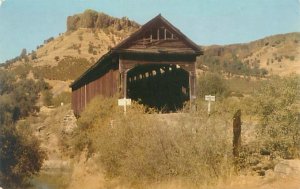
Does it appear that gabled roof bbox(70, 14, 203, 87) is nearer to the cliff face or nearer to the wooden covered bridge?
the wooden covered bridge

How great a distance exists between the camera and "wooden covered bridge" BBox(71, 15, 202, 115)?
32.9 metres

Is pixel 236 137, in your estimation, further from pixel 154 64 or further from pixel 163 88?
pixel 163 88

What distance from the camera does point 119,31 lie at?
4906 inches

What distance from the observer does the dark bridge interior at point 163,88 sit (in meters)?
38.2

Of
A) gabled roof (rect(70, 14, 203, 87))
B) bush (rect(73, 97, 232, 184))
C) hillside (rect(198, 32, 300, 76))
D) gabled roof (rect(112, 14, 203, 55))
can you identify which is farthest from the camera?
hillside (rect(198, 32, 300, 76))

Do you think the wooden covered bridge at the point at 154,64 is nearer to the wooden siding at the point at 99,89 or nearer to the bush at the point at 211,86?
the wooden siding at the point at 99,89

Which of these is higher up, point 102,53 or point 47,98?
point 102,53

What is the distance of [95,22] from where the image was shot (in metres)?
124

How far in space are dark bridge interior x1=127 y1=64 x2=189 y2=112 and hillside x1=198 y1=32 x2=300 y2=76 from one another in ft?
143

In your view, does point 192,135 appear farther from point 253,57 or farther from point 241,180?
point 253,57

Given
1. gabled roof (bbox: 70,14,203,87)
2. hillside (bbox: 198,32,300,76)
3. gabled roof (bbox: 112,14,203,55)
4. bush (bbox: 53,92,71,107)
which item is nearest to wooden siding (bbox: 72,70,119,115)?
gabled roof (bbox: 70,14,203,87)

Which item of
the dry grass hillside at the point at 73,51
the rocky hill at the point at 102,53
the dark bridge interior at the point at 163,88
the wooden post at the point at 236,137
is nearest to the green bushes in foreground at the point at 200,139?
the wooden post at the point at 236,137

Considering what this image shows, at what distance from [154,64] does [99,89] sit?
577 centimetres

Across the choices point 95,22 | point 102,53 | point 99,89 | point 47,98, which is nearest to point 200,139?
point 99,89
